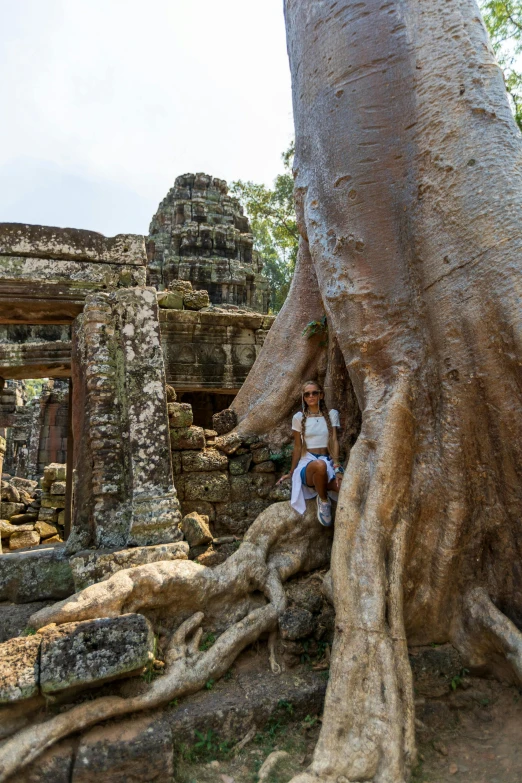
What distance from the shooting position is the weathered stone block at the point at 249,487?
3.86m

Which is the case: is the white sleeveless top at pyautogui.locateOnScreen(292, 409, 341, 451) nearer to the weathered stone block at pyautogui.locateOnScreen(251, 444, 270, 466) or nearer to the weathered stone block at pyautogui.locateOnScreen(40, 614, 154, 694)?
the weathered stone block at pyautogui.locateOnScreen(251, 444, 270, 466)

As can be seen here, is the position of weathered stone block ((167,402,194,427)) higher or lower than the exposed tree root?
higher

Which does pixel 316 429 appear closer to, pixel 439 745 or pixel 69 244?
pixel 439 745

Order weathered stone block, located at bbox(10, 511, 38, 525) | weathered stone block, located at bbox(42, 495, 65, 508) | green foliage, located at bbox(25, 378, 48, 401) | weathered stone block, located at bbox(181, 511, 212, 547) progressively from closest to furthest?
weathered stone block, located at bbox(181, 511, 212, 547) → weathered stone block, located at bbox(10, 511, 38, 525) → weathered stone block, located at bbox(42, 495, 65, 508) → green foliage, located at bbox(25, 378, 48, 401)

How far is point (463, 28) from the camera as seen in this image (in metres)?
3.24

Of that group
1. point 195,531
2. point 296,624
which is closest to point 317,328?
point 195,531

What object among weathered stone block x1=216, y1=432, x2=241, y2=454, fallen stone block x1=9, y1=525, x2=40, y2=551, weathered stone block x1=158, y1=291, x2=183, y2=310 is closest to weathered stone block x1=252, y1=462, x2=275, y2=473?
weathered stone block x1=216, y1=432, x2=241, y2=454

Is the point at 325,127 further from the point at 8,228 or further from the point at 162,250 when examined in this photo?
the point at 162,250

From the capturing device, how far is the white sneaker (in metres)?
3.31

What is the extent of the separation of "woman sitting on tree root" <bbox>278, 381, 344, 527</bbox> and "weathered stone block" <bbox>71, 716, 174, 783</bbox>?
1.47 meters

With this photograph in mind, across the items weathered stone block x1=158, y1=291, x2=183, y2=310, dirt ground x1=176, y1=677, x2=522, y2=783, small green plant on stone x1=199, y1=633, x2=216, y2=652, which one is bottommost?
dirt ground x1=176, y1=677, x2=522, y2=783

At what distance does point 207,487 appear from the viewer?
382 cm

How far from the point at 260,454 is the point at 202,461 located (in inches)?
16.5

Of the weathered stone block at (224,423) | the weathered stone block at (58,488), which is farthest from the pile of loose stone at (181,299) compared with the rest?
the weathered stone block at (58,488)
